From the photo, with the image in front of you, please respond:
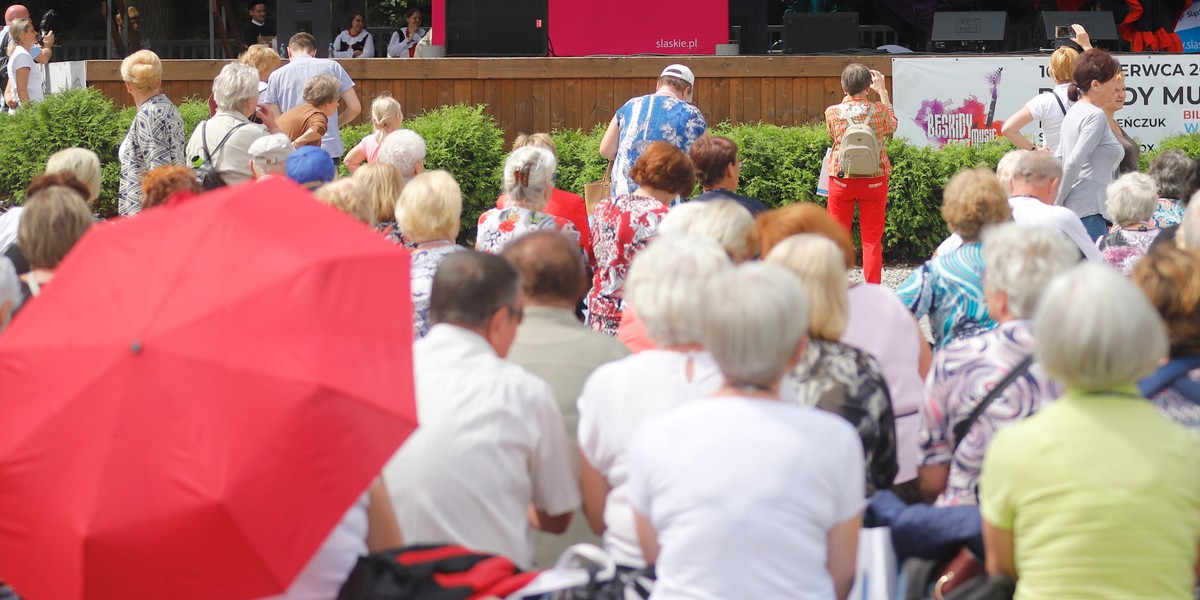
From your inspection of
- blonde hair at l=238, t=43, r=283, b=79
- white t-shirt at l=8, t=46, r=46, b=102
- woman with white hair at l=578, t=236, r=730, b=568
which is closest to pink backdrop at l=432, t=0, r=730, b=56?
white t-shirt at l=8, t=46, r=46, b=102

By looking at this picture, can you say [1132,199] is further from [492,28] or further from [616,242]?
[492,28]

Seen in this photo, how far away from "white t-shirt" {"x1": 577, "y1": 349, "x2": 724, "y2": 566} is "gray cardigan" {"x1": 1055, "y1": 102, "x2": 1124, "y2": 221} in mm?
4525

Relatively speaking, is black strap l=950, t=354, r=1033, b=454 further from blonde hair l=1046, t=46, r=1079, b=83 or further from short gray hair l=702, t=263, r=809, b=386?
blonde hair l=1046, t=46, r=1079, b=83

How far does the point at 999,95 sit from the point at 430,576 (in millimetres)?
9962

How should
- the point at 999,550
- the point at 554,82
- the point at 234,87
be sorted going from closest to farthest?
1. the point at 999,550
2. the point at 234,87
3. the point at 554,82

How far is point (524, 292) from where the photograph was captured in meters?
3.90

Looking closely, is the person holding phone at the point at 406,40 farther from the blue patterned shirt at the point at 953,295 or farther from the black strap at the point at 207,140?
the blue patterned shirt at the point at 953,295

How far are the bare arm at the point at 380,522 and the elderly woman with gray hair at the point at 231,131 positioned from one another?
3746mm

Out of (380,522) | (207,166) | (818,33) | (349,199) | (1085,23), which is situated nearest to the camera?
(380,522)

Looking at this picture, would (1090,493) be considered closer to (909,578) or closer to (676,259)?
(909,578)

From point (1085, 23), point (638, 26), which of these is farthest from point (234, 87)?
point (1085, 23)

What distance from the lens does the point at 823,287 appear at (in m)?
3.56

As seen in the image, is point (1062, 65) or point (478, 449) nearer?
point (478, 449)

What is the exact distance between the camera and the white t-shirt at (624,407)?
10.7 ft
